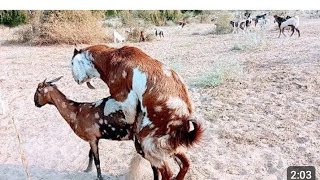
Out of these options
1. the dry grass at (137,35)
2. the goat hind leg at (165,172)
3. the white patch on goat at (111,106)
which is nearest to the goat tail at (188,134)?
the goat hind leg at (165,172)

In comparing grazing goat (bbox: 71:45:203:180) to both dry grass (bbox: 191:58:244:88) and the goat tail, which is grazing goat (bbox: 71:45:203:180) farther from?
dry grass (bbox: 191:58:244:88)

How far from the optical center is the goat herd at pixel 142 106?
6.08ft

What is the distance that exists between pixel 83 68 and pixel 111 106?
173 millimetres

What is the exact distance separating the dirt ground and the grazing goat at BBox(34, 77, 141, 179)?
0.11 ft

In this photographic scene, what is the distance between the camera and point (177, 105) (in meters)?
1.86

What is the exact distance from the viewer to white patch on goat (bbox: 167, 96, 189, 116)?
185 cm

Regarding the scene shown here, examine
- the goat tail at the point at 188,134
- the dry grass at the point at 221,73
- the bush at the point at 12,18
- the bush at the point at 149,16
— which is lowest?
the goat tail at the point at 188,134

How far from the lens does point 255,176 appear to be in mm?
2117

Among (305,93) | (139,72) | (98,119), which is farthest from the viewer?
(305,93)

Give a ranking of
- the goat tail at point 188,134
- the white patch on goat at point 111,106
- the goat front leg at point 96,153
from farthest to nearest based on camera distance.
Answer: the goat front leg at point 96,153 < the white patch on goat at point 111,106 < the goat tail at point 188,134
